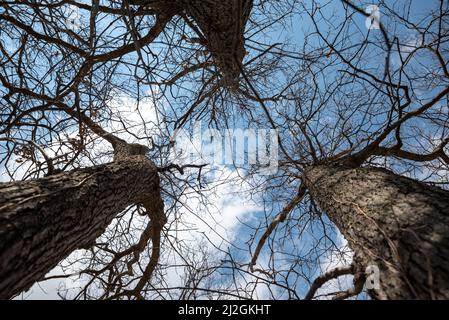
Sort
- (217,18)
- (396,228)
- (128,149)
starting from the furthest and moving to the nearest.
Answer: (128,149) → (217,18) → (396,228)

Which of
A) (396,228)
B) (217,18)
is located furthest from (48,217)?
(217,18)

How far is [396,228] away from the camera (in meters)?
1.24

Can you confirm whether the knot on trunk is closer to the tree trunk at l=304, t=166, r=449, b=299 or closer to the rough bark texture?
the rough bark texture

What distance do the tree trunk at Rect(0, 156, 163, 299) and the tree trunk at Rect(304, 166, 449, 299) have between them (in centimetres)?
146

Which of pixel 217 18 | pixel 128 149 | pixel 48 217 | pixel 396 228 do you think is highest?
pixel 217 18

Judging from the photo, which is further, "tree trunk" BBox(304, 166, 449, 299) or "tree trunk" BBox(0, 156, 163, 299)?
"tree trunk" BBox(0, 156, 163, 299)

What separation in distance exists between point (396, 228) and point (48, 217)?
1652 millimetres

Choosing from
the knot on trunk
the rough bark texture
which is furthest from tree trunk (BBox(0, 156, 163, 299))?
the rough bark texture

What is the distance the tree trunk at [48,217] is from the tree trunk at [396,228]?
57.6 inches

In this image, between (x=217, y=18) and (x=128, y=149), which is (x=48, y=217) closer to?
(x=217, y=18)

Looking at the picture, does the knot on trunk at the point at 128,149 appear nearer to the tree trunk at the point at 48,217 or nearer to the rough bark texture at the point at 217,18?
the tree trunk at the point at 48,217

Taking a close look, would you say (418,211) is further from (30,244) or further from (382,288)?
(30,244)

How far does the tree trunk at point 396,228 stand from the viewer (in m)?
0.98

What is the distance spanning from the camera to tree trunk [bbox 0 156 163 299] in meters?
1.18
